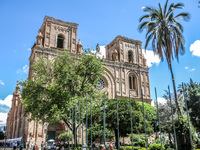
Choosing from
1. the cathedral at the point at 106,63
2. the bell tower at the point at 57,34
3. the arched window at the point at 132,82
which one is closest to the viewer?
the cathedral at the point at 106,63

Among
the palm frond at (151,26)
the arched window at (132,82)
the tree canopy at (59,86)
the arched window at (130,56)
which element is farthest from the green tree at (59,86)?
the arched window at (130,56)

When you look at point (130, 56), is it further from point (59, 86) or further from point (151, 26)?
point (59, 86)

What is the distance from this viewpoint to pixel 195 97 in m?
28.5

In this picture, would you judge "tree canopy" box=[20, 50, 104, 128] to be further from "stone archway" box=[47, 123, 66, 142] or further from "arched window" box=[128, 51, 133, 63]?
"arched window" box=[128, 51, 133, 63]

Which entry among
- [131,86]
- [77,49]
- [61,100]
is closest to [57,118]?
[61,100]

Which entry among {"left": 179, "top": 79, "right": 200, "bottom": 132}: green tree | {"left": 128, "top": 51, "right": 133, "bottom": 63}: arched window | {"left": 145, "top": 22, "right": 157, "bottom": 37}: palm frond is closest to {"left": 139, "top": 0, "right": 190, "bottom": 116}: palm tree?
{"left": 145, "top": 22, "right": 157, "bottom": 37}: palm frond

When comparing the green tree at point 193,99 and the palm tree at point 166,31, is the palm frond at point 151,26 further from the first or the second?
the green tree at point 193,99

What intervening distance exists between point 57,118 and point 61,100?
1.89 m

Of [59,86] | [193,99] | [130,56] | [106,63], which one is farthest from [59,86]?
[130,56]

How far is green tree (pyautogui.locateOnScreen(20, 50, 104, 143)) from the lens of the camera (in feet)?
53.1

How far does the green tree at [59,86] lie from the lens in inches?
637

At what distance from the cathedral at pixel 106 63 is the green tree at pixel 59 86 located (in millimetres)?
9656

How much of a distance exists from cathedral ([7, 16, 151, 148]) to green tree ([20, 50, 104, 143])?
9.66 meters

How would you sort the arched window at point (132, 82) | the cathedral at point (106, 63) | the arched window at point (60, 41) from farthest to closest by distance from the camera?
1. the arched window at point (132, 82)
2. the arched window at point (60, 41)
3. the cathedral at point (106, 63)
